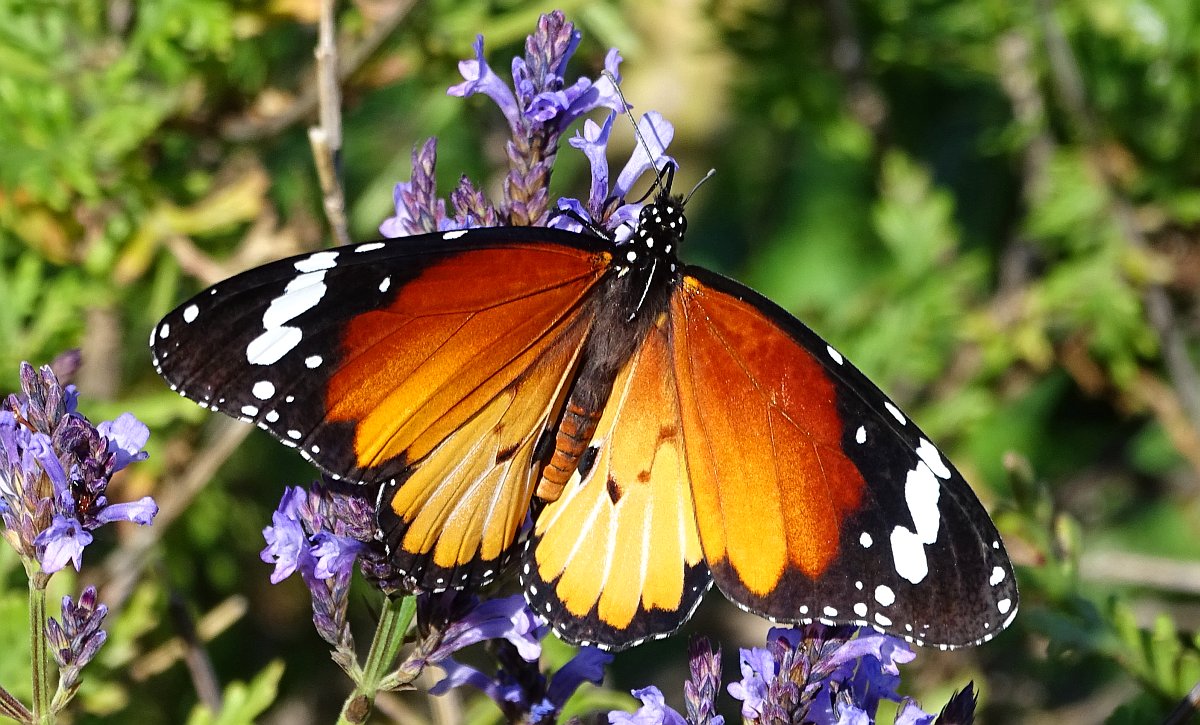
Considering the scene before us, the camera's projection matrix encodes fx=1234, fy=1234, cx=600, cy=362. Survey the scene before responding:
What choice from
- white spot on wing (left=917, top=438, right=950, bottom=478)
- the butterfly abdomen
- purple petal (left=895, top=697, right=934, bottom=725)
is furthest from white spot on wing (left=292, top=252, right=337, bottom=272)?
purple petal (left=895, top=697, right=934, bottom=725)

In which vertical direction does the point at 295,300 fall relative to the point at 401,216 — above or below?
below

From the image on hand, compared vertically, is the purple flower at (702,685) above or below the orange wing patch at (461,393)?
below

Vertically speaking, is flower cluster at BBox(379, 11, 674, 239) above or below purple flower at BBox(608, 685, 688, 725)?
above

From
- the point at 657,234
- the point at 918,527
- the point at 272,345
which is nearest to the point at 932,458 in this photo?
the point at 918,527

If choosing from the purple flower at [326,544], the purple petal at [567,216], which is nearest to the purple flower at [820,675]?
the purple flower at [326,544]

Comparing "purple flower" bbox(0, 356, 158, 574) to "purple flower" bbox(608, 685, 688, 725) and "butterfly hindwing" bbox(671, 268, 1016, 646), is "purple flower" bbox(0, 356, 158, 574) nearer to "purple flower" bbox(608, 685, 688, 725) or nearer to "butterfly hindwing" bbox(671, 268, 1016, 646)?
"purple flower" bbox(608, 685, 688, 725)

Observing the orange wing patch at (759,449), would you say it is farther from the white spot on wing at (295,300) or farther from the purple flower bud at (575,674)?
the white spot on wing at (295,300)

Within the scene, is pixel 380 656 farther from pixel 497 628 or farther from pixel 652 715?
pixel 652 715
